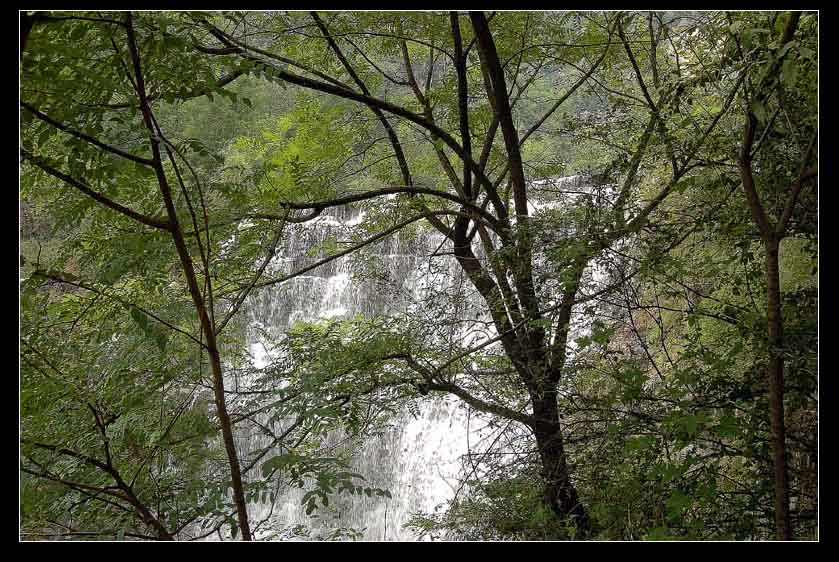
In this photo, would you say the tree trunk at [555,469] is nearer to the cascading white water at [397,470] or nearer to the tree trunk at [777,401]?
the tree trunk at [777,401]

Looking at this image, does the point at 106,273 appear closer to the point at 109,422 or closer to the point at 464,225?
the point at 109,422

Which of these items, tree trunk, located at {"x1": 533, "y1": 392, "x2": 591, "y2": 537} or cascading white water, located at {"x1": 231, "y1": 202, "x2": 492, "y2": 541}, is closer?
tree trunk, located at {"x1": 533, "y1": 392, "x2": 591, "y2": 537}

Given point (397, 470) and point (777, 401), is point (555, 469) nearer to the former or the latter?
point (777, 401)

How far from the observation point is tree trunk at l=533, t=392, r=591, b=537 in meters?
2.57

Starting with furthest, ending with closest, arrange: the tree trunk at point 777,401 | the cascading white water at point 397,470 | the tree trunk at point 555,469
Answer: the cascading white water at point 397,470 → the tree trunk at point 555,469 → the tree trunk at point 777,401

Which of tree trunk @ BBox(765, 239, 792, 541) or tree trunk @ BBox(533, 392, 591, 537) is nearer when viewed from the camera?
tree trunk @ BBox(765, 239, 792, 541)

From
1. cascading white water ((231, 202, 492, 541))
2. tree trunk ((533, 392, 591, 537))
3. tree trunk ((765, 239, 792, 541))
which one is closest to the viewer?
tree trunk ((765, 239, 792, 541))

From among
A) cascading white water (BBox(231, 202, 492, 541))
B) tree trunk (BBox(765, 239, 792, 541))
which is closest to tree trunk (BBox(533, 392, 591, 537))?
tree trunk (BBox(765, 239, 792, 541))

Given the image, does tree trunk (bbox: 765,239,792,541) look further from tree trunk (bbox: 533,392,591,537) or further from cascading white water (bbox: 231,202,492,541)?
cascading white water (bbox: 231,202,492,541)

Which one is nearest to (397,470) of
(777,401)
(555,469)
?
(555,469)

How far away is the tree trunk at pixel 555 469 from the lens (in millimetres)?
2574

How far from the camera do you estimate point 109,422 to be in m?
1.82

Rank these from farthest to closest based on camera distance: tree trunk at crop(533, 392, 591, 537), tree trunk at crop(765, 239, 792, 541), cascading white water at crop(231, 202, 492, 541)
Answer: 1. cascading white water at crop(231, 202, 492, 541)
2. tree trunk at crop(533, 392, 591, 537)
3. tree trunk at crop(765, 239, 792, 541)

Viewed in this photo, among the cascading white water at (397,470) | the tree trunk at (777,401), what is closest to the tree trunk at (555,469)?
the tree trunk at (777,401)
